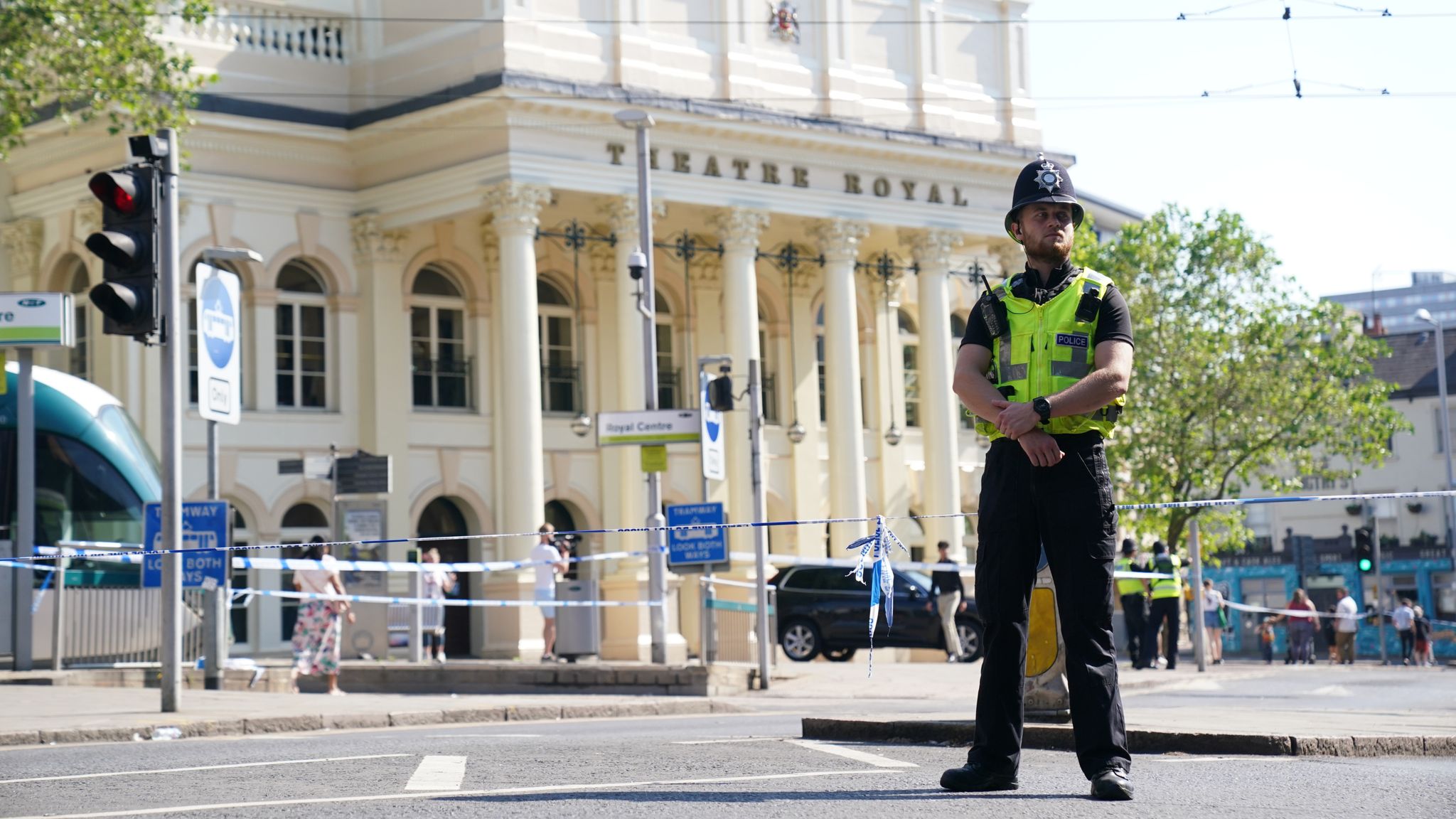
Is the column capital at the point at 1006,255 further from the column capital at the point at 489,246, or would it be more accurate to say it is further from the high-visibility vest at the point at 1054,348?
the high-visibility vest at the point at 1054,348

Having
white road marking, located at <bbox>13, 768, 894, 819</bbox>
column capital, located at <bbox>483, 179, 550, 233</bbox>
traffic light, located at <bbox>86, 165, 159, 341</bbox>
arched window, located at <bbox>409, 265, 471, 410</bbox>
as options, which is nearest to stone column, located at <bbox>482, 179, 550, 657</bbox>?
column capital, located at <bbox>483, 179, 550, 233</bbox>

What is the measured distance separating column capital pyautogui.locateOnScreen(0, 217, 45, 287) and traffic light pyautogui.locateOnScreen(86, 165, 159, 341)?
24.5 meters

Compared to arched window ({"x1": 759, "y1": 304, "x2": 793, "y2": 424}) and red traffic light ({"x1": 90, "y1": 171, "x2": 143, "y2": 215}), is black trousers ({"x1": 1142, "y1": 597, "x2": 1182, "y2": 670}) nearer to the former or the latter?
arched window ({"x1": 759, "y1": 304, "x2": 793, "y2": 424})

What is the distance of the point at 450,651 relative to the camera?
38.6m

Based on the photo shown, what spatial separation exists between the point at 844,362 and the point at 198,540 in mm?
24333

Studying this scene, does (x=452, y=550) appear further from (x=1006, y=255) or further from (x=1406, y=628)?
(x=1406, y=628)

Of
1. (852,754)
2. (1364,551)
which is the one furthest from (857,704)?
(1364,551)

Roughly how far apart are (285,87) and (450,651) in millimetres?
10555

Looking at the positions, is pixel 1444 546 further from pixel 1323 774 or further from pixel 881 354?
pixel 1323 774

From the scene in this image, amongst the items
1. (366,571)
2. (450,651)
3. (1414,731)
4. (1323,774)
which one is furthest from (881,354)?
(1323,774)

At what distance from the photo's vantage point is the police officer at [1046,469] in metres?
7.06

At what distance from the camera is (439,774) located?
330 inches

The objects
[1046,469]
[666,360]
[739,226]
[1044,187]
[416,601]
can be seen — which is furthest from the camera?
[666,360]

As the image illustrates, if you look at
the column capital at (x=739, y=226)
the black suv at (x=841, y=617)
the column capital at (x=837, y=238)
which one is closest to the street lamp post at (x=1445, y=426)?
the column capital at (x=837, y=238)
